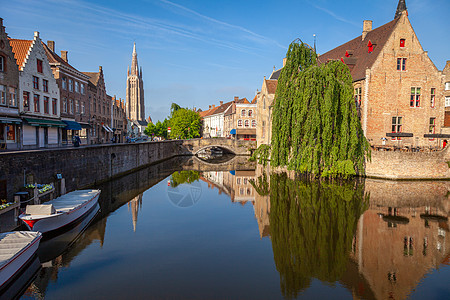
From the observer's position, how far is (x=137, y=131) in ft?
342

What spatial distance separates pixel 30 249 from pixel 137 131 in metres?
99.0

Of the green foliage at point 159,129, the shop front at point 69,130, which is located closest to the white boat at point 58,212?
the shop front at point 69,130

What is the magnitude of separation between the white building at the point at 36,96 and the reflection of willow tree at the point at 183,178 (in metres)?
10.1

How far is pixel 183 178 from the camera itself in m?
27.7

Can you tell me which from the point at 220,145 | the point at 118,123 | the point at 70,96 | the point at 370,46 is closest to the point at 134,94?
A: the point at 118,123

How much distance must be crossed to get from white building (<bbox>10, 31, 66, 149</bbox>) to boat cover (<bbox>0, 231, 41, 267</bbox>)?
1512 cm

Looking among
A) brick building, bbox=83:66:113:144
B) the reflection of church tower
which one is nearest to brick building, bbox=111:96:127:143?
brick building, bbox=83:66:113:144

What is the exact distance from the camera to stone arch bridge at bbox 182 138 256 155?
162 ft

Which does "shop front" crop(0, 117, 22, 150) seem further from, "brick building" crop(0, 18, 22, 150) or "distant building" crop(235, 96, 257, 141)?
"distant building" crop(235, 96, 257, 141)

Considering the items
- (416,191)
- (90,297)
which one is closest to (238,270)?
(90,297)

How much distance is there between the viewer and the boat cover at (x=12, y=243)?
7.57 m

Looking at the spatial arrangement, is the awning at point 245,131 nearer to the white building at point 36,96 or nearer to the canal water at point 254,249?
the white building at point 36,96

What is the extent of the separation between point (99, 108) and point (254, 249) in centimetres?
3334

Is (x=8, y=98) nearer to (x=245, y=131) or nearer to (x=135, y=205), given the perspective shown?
(x=135, y=205)
